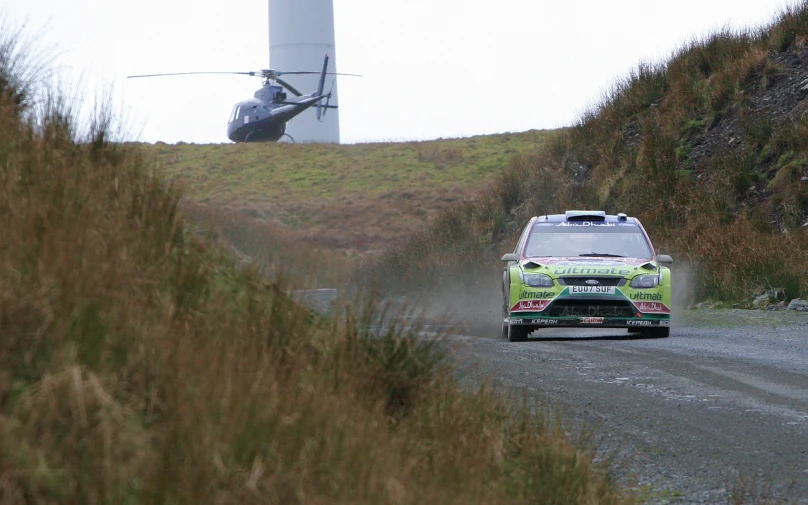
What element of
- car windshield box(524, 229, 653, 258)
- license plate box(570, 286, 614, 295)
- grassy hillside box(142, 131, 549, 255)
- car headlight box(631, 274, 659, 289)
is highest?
grassy hillside box(142, 131, 549, 255)

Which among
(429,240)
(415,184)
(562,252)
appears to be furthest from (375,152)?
(562,252)

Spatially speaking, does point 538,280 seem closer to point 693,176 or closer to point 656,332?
point 656,332

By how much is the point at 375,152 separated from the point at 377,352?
3804 inches

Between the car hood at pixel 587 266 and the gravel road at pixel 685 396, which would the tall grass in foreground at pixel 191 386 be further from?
the car hood at pixel 587 266

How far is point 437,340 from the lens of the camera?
6.53 m

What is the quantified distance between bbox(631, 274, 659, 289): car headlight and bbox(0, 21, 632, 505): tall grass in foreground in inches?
267

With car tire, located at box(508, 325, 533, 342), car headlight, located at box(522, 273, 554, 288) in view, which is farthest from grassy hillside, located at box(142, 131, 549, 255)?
car headlight, located at box(522, 273, 554, 288)

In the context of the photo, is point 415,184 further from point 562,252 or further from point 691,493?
point 691,493

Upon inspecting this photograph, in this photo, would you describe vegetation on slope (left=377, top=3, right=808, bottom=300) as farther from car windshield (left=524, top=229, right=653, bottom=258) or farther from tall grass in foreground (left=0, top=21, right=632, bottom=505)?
tall grass in foreground (left=0, top=21, right=632, bottom=505)

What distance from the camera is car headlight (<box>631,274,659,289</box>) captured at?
44.5 ft

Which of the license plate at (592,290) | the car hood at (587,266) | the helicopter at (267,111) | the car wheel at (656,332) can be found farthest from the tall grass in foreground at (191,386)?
the helicopter at (267,111)

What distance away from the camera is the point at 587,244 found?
14766 mm

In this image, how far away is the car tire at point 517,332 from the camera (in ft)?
45.9

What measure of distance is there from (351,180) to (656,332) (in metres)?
80.1
